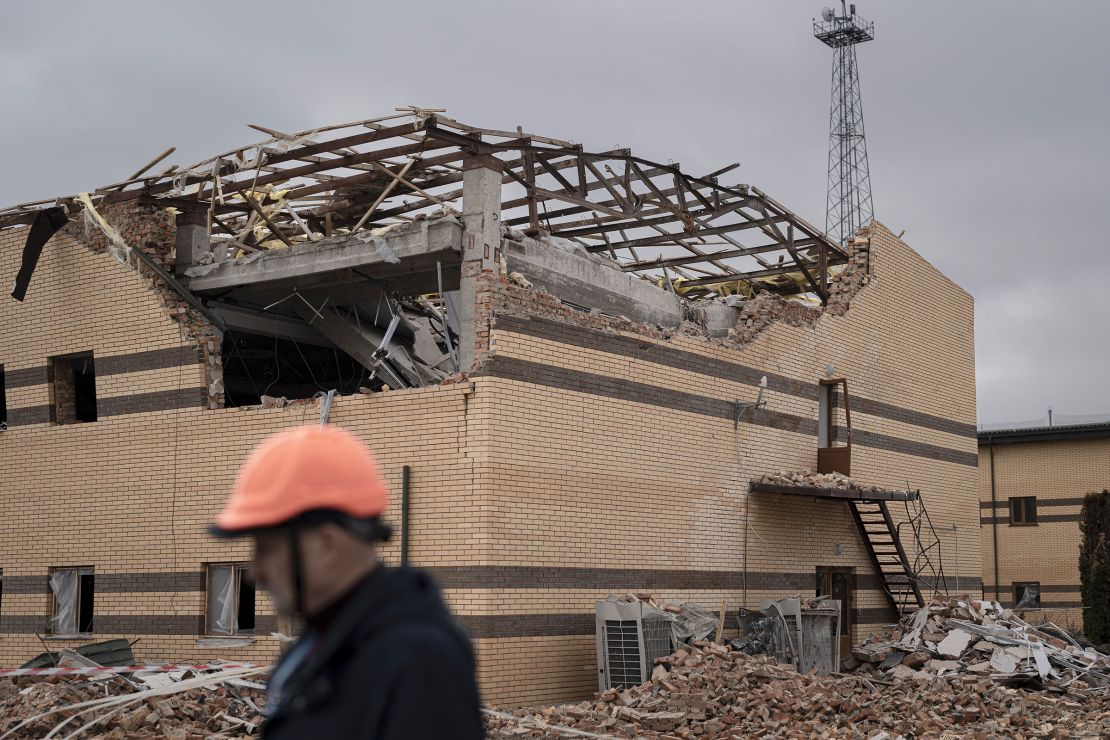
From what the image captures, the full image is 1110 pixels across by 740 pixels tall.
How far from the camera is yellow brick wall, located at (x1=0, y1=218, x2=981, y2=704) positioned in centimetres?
1582

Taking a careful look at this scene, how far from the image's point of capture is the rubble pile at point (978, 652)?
62.2ft

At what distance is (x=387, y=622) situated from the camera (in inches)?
95.2

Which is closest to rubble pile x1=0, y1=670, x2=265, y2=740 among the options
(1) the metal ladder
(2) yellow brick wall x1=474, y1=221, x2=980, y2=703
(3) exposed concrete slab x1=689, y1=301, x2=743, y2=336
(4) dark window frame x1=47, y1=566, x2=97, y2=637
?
(2) yellow brick wall x1=474, y1=221, x2=980, y2=703

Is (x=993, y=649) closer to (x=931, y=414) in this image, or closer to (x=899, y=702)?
(x=899, y=702)

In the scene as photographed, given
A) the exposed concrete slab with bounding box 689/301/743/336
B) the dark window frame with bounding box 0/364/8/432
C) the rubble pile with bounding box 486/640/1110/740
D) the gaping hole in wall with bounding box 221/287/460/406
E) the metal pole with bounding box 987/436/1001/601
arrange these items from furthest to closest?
the metal pole with bounding box 987/436/1001/601, the exposed concrete slab with bounding box 689/301/743/336, the dark window frame with bounding box 0/364/8/432, the gaping hole in wall with bounding box 221/287/460/406, the rubble pile with bounding box 486/640/1110/740

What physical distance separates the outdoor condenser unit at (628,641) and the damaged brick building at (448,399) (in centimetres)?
55

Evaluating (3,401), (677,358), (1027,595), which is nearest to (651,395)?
(677,358)

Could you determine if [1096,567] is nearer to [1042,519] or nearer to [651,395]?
[1042,519]

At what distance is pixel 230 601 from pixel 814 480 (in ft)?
30.4

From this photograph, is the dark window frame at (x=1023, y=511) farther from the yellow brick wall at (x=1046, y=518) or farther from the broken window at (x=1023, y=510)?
the yellow brick wall at (x=1046, y=518)

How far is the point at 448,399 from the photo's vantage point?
1598 centimetres

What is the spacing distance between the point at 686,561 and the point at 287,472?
16508 millimetres

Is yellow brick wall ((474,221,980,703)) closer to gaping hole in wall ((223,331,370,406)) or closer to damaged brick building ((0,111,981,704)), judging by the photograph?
damaged brick building ((0,111,981,704))

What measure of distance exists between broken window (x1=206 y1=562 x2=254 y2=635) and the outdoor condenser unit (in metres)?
4.92
